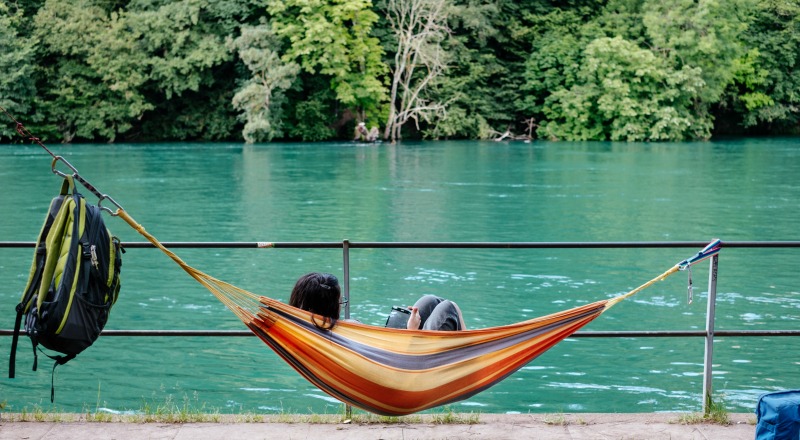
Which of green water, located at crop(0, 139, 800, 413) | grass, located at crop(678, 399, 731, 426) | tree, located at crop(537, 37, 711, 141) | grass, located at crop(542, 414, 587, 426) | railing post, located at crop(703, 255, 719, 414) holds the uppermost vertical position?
tree, located at crop(537, 37, 711, 141)

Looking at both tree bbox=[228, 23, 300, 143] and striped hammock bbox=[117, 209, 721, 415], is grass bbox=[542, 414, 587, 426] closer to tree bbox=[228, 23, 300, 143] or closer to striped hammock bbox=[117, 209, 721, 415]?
striped hammock bbox=[117, 209, 721, 415]

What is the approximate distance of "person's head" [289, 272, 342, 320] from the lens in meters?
3.61

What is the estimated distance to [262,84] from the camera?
4425 cm

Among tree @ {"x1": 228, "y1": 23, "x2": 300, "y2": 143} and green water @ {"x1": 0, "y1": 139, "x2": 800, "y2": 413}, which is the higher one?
tree @ {"x1": 228, "y1": 23, "x2": 300, "y2": 143}

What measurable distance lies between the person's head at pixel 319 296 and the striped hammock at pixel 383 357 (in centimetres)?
7

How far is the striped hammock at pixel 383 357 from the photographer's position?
3518mm

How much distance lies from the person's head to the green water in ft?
8.11

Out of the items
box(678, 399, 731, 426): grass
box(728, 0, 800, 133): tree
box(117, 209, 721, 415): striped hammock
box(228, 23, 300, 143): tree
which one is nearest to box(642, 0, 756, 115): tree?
box(728, 0, 800, 133): tree

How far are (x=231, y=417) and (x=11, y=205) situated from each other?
707 inches

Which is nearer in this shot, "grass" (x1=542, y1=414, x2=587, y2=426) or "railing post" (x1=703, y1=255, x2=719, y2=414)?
"grass" (x1=542, y1=414, x2=587, y2=426)

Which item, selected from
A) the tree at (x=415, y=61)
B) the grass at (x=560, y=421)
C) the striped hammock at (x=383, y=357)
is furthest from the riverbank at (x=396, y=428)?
the tree at (x=415, y=61)

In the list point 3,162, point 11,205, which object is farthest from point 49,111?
point 11,205

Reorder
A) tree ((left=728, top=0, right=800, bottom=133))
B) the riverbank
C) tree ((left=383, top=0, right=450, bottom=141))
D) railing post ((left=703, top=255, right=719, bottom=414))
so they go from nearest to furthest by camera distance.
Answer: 1. the riverbank
2. railing post ((left=703, top=255, right=719, bottom=414))
3. tree ((left=383, top=0, right=450, bottom=141))
4. tree ((left=728, top=0, right=800, bottom=133))

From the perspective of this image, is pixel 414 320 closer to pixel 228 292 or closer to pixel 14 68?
pixel 228 292
